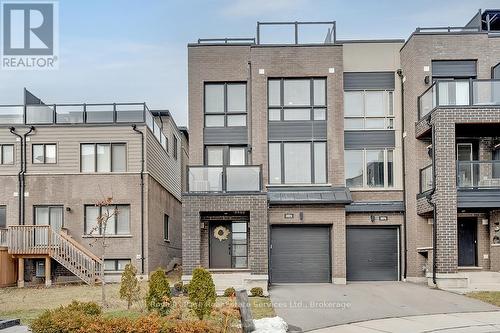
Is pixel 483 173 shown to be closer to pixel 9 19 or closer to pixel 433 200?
pixel 433 200

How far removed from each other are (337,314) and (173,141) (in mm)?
22149

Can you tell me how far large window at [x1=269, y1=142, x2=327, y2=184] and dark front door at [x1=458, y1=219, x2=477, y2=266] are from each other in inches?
218

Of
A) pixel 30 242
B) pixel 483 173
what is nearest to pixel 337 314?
pixel 483 173

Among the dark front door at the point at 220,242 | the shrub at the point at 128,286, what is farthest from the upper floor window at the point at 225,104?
the shrub at the point at 128,286

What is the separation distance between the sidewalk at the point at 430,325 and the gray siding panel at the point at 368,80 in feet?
36.7

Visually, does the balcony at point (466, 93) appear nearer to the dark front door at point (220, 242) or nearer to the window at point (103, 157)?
the dark front door at point (220, 242)

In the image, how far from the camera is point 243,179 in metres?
21.3

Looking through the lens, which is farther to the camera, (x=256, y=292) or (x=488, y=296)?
(x=256, y=292)

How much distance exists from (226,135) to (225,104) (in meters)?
1.25

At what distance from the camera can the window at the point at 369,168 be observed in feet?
78.4

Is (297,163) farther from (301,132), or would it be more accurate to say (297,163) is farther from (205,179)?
(205,179)

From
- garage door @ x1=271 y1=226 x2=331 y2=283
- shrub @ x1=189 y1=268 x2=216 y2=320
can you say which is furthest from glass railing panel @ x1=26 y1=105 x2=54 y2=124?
shrub @ x1=189 y1=268 x2=216 y2=320

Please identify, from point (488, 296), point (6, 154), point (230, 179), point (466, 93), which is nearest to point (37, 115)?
point (6, 154)

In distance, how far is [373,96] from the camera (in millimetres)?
24266
